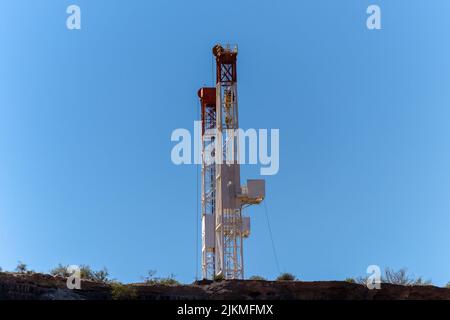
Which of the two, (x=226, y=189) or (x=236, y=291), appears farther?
(x=226, y=189)

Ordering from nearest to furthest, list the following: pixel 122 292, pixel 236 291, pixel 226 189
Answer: pixel 122 292, pixel 236 291, pixel 226 189

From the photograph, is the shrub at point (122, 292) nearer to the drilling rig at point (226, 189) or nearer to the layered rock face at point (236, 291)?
the layered rock face at point (236, 291)

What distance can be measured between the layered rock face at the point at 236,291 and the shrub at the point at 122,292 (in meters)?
0.13

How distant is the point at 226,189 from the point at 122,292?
23.2 metres

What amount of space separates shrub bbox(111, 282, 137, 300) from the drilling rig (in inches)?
735

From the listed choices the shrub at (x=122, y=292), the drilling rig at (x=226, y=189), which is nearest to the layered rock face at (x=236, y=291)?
the shrub at (x=122, y=292)

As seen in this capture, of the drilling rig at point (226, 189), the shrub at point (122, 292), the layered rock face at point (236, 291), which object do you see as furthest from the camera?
the drilling rig at point (226, 189)

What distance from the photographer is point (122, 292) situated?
42.6 metres

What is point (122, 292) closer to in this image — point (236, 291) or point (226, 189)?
point (236, 291)

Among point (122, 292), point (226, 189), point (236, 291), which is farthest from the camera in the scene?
point (226, 189)

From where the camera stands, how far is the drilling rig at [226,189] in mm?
64125

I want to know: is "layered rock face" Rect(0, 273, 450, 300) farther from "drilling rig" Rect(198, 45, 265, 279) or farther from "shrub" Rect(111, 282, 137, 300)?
"drilling rig" Rect(198, 45, 265, 279)
